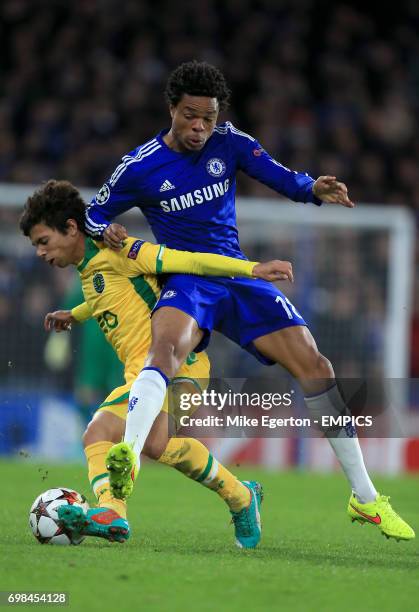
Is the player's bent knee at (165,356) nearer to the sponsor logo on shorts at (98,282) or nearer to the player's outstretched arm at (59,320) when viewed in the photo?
the sponsor logo on shorts at (98,282)

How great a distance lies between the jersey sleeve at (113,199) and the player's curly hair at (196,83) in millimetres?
400

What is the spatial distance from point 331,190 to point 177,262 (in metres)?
0.80

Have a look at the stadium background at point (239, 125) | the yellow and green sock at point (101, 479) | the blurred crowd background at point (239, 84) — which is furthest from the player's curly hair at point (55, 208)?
the blurred crowd background at point (239, 84)

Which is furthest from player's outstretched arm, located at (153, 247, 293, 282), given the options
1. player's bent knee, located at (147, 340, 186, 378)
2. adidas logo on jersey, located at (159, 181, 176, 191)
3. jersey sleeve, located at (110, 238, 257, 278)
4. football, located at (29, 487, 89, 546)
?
football, located at (29, 487, 89, 546)

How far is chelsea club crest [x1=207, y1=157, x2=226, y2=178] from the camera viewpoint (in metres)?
5.84

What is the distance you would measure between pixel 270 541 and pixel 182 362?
43.7 inches

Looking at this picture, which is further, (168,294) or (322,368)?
(322,368)

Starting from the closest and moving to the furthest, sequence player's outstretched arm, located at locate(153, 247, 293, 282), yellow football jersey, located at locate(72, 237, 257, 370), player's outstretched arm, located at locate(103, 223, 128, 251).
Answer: player's outstretched arm, located at locate(153, 247, 293, 282), player's outstretched arm, located at locate(103, 223, 128, 251), yellow football jersey, located at locate(72, 237, 257, 370)

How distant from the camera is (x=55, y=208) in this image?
585 cm

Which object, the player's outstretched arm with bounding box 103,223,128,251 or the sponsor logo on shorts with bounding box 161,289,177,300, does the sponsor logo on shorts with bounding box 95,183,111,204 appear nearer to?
the player's outstretched arm with bounding box 103,223,128,251

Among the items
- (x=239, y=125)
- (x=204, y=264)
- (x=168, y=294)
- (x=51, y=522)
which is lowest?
(x=51, y=522)

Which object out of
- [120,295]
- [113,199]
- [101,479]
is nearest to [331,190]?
[113,199]

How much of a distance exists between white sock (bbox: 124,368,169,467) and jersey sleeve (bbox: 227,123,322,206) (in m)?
1.19

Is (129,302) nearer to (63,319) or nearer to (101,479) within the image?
(63,319)
